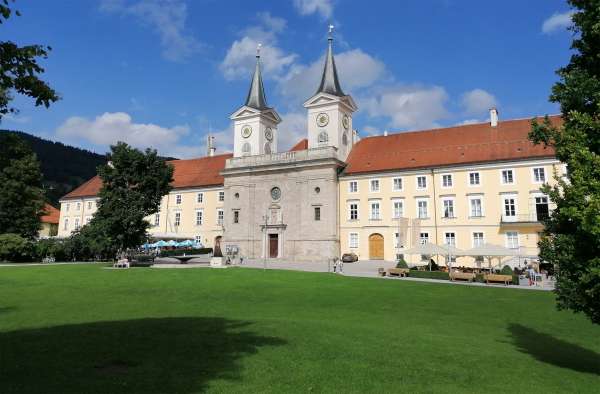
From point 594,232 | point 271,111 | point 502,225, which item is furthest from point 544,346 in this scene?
point 271,111

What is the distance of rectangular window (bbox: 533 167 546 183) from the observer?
38422mm

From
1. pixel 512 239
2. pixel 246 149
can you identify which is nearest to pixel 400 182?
pixel 512 239

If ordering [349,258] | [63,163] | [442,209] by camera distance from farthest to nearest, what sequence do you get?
[63,163] < [349,258] < [442,209]

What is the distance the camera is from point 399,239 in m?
42.6

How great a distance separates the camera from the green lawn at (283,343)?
7352mm

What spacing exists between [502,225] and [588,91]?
108ft

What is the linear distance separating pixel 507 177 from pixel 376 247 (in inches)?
546

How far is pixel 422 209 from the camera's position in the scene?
142 feet

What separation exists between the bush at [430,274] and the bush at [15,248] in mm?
37914

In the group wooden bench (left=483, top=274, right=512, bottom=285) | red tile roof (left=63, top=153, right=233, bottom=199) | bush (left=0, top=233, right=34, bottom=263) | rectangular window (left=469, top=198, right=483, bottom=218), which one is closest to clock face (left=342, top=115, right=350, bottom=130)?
rectangular window (left=469, top=198, right=483, bottom=218)

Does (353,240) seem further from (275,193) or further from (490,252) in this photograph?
(490,252)

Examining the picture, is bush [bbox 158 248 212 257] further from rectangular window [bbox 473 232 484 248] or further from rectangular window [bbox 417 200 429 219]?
rectangular window [bbox 473 232 484 248]

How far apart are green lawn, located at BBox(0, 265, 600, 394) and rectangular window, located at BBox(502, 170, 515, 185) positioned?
21.5 meters

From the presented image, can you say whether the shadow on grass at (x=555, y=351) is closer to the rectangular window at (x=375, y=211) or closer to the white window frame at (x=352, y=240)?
the rectangular window at (x=375, y=211)
